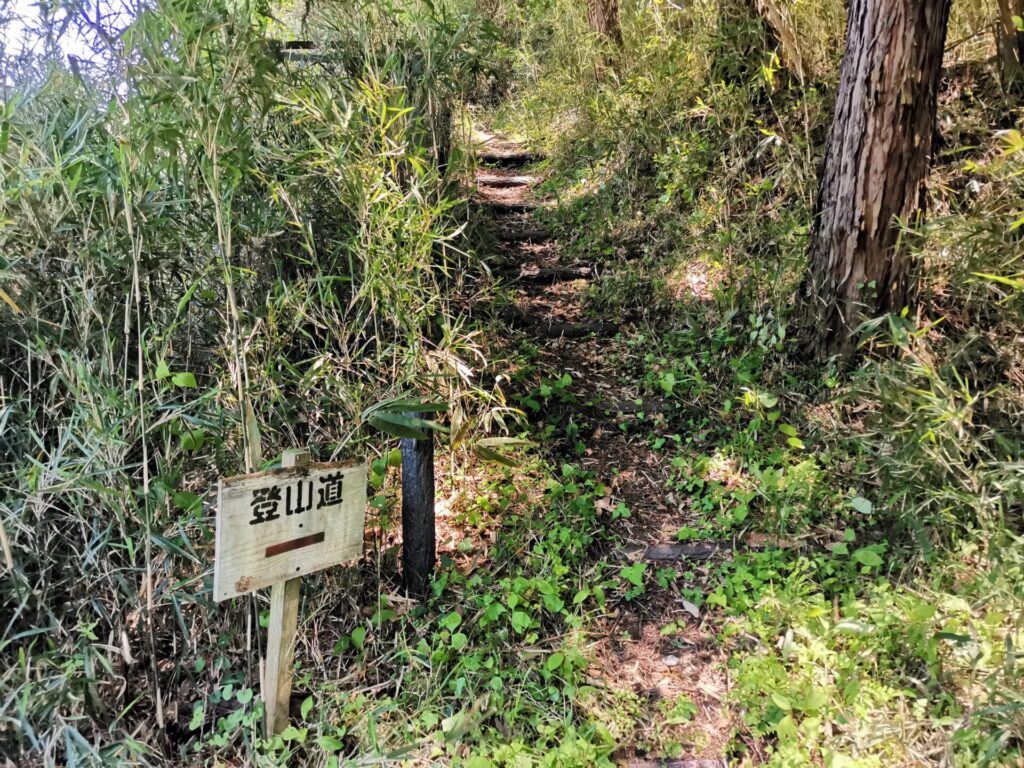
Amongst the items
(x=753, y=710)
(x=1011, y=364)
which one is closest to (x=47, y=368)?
(x=753, y=710)

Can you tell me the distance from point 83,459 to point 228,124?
1.04 meters

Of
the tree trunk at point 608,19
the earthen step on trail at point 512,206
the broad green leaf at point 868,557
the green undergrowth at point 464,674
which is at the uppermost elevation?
the tree trunk at point 608,19

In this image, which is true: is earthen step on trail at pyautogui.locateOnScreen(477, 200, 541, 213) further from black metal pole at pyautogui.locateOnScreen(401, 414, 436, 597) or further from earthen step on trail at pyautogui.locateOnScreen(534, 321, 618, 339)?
black metal pole at pyautogui.locateOnScreen(401, 414, 436, 597)

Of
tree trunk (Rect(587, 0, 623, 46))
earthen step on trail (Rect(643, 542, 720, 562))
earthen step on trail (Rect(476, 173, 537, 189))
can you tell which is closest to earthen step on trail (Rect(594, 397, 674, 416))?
earthen step on trail (Rect(643, 542, 720, 562))

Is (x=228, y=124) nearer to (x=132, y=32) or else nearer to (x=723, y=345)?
(x=132, y=32)

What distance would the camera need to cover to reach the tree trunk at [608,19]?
19.6ft

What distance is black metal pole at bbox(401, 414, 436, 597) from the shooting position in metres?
2.11

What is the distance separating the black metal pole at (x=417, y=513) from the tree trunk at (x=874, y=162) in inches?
82.7

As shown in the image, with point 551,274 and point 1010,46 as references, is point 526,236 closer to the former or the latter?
point 551,274

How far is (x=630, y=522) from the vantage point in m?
2.68

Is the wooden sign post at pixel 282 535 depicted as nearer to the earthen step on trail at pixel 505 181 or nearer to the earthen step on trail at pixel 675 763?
the earthen step on trail at pixel 675 763

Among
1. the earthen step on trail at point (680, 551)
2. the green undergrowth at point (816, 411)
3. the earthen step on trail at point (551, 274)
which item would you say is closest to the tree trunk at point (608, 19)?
the green undergrowth at point (816, 411)

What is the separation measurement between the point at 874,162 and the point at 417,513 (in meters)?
2.56

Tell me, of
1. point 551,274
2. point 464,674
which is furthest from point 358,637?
point 551,274
